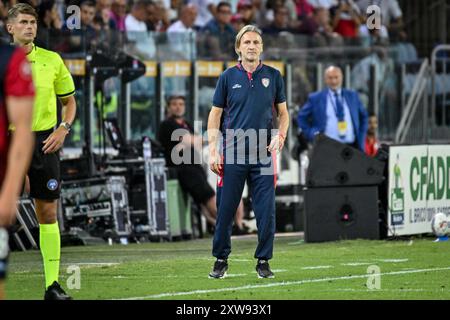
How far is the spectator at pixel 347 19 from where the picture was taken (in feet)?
80.8

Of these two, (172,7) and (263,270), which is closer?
(263,270)

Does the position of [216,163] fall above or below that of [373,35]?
below

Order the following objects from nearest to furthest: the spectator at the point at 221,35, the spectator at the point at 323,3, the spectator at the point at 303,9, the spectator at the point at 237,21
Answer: the spectator at the point at 221,35 < the spectator at the point at 237,21 < the spectator at the point at 303,9 < the spectator at the point at 323,3

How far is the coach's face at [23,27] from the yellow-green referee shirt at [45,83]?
219mm

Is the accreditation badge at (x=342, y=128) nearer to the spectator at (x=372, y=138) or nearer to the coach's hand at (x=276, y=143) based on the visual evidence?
the spectator at (x=372, y=138)

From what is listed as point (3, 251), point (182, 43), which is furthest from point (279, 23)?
point (3, 251)

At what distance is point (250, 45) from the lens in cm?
1169

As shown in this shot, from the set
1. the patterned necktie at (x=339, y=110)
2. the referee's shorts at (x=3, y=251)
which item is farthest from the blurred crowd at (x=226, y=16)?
the referee's shorts at (x=3, y=251)

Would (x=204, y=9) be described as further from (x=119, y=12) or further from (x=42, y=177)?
(x=42, y=177)

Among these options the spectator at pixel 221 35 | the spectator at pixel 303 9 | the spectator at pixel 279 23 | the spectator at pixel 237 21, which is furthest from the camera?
the spectator at pixel 303 9

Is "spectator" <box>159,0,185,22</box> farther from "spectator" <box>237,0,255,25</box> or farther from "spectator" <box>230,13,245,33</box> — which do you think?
"spectator" <box>237,0,255,25</box>

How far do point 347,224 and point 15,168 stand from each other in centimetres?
1068

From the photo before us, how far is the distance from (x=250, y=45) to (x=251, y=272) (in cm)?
226

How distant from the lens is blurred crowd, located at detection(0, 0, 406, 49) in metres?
18.9
